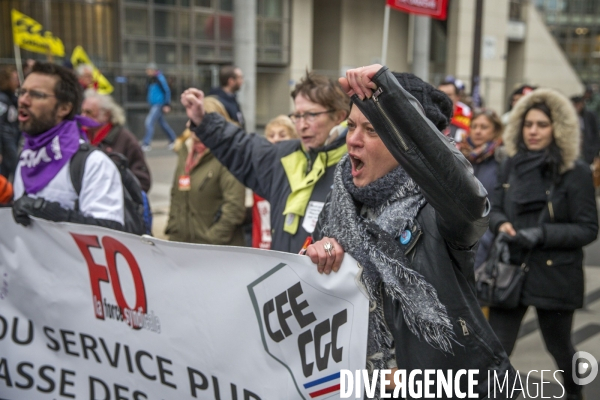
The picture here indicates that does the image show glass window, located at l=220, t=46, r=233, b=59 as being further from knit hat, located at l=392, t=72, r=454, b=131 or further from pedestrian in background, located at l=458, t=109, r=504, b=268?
knit hat, located at l=392, t=72, r=454, b=131

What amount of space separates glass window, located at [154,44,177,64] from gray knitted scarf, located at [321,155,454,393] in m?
19.7

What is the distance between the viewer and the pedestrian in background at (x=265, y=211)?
16.4ft

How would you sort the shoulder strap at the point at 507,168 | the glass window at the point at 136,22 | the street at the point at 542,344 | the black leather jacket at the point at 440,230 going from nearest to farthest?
the black leather jacket at the point at 440,230 → the shoulder strap at the point at 507,168 → the street at the point at 542,344 → the glass window at the point at 136,22

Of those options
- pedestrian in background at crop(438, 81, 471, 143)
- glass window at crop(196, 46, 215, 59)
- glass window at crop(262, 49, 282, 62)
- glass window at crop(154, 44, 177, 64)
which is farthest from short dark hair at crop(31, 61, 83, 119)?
glass window at crop(262, 49, 282, 62)

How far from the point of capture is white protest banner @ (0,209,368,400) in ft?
7.82

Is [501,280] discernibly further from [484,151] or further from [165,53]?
[165,53]

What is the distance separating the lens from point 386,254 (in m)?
2.15

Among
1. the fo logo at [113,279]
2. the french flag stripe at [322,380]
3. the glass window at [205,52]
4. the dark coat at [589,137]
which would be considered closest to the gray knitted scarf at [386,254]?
the french flag stripe at [322,380]

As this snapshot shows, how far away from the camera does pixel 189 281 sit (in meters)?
2.77

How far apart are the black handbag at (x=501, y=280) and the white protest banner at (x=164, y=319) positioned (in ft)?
5.99

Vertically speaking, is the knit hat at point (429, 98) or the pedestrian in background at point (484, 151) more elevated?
the knit hat at point (429, 98)

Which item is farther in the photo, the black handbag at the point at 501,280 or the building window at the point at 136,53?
the building window at the point at 136,53

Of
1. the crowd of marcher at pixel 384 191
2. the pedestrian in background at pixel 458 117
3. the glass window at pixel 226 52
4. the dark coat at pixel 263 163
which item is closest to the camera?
the crowd of marcher at pixel 384 191

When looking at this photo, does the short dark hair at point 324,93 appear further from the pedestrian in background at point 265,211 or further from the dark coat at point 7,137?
the dark coat at point 7,137
